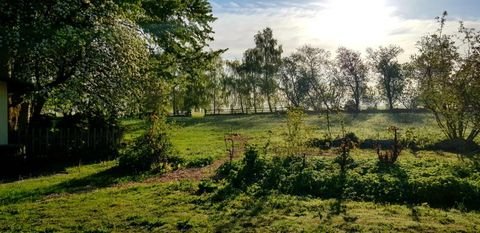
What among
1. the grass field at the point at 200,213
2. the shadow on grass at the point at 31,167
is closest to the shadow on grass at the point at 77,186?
the grass field at the point at 200,213

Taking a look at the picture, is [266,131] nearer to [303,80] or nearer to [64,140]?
[64,140]

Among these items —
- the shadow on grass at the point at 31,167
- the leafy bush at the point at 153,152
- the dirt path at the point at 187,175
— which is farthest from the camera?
the shadow on grass at the point at 31,167

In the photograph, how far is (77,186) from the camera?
14828mm

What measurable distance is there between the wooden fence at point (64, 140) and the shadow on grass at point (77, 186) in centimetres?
461

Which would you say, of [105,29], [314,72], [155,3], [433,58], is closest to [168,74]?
[155,3]

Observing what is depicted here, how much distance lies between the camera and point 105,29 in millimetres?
19844

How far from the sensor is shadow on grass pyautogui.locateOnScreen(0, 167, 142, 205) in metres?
13.0

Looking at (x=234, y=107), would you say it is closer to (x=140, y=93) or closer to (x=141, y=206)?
(x=140, y=93)

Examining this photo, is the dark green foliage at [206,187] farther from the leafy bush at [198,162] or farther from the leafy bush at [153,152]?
the leafy bush at [198,162]

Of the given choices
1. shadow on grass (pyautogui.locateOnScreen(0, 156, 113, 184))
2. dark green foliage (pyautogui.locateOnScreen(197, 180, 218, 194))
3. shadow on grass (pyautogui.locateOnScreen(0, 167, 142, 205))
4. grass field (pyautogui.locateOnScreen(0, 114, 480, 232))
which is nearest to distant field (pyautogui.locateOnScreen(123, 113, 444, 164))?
shadow on grass (pyautogui.locateOnScreen(0, 167, 142, 205))

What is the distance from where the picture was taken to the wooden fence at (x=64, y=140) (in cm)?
2030

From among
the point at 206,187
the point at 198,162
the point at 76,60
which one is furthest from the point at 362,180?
the point at 76,60

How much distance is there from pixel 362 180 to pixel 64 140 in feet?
49.0

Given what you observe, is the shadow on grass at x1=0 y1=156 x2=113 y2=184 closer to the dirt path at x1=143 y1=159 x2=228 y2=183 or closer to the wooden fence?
the wooden fence
